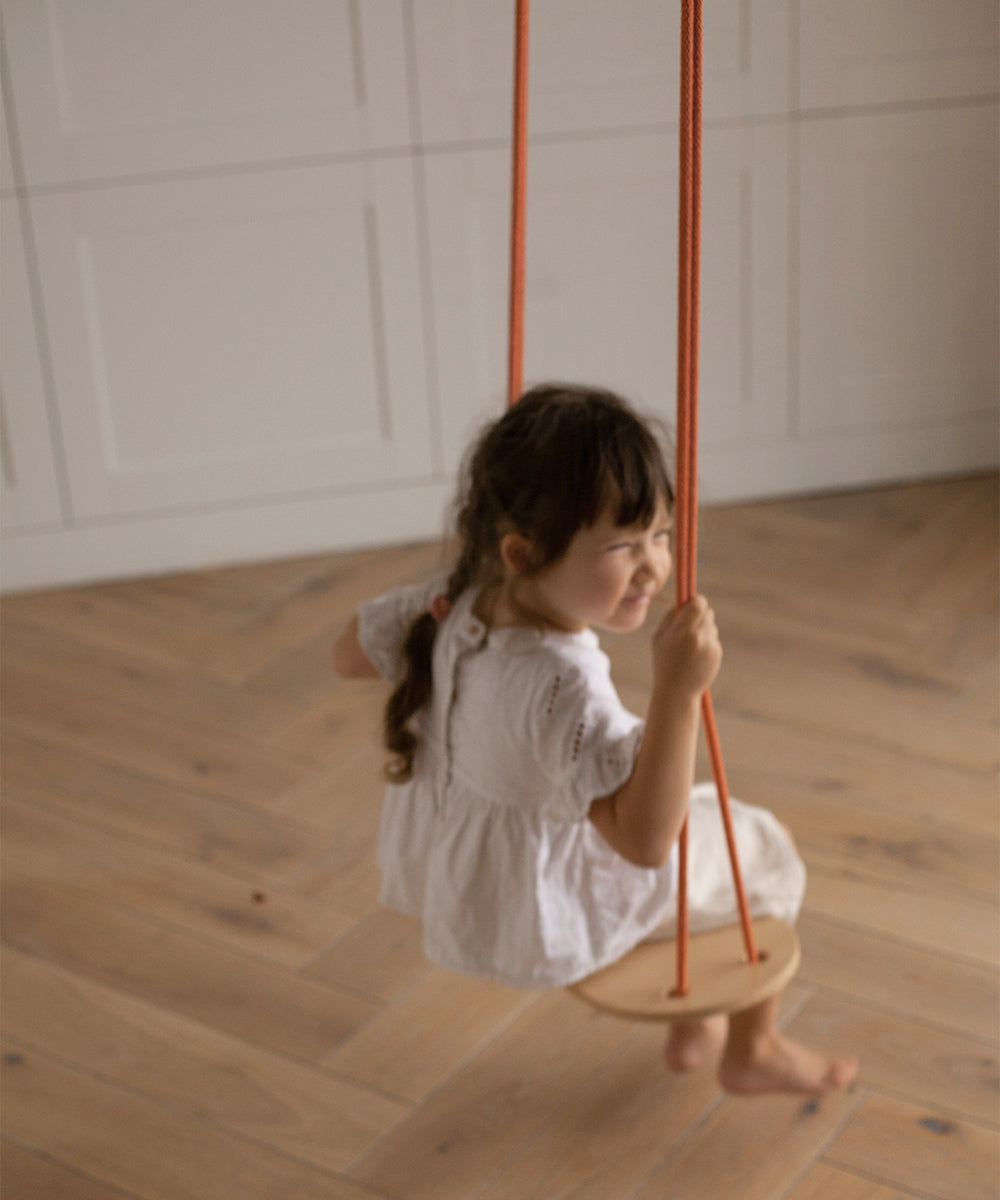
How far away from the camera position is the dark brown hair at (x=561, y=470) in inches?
53.9

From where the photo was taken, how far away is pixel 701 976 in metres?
1.47

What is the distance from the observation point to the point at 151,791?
2352 mm

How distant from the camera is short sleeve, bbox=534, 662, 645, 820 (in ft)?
4.48

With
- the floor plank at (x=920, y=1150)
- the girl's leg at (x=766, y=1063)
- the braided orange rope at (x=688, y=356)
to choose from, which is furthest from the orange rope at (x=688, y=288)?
the floor plank at (x=920, y=1150)

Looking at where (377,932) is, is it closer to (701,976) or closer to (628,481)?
(701,976)

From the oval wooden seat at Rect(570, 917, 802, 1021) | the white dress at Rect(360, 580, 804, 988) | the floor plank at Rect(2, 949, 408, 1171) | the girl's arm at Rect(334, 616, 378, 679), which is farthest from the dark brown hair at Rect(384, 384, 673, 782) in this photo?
the floor plank at Rect(2, 949, 408, 1171)

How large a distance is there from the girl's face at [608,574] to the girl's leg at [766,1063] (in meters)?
0.48

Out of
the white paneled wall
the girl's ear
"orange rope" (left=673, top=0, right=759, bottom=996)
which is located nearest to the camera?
"orange rope" (left=673, top=0, right=759, bottom=996)

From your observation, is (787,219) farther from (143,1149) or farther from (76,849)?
(143,1149)

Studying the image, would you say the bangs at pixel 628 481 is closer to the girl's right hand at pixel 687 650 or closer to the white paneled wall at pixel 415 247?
the girl's right hand at pixel 687 650

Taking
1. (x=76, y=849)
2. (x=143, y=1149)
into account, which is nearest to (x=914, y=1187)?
(x=143, y=1149)

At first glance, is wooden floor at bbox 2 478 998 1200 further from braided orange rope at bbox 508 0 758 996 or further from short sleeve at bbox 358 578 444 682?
short sleeve at bbox 358 578 444 682

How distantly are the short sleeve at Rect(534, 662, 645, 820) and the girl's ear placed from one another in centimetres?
10

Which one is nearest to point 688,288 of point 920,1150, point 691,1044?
point 691,1044
